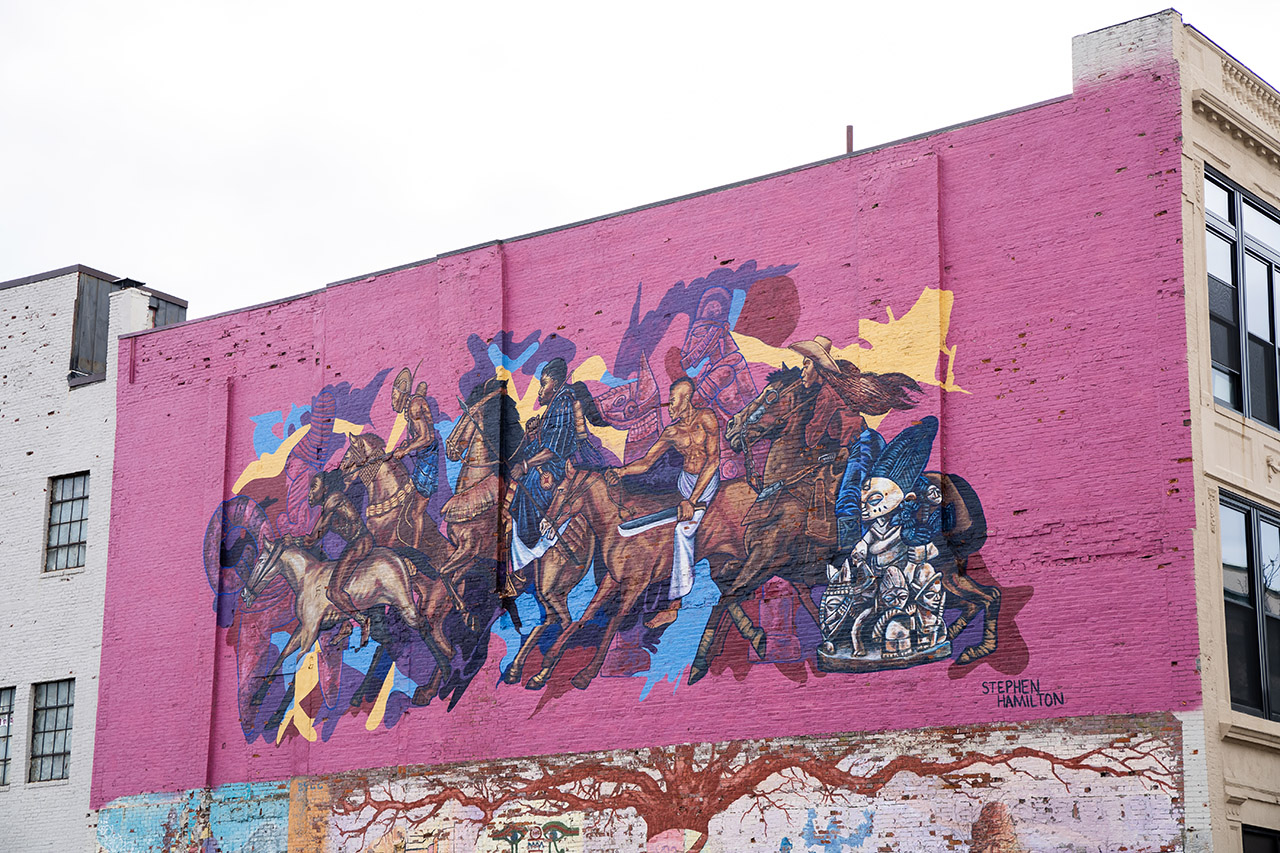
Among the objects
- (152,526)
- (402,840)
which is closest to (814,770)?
(402,840)

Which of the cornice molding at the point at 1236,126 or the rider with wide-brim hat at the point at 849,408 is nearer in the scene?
the cornice molding at the point at 1236,126

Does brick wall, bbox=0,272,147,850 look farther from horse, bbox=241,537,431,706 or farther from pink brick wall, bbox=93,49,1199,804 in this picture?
horse, bbox=241,537,431,706

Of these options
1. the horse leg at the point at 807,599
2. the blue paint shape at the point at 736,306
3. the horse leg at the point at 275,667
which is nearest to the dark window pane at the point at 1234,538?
the horse leg at the point at 807,599

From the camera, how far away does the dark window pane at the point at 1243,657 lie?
58.3 feet

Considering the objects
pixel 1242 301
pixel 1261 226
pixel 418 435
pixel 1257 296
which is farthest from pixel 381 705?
pixel 1261 226

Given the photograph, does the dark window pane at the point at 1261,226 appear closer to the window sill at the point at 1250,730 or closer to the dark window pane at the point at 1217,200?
the dark window pane at the point at 1217,200

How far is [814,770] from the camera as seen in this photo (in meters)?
19.2

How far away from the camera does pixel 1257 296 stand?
19.5 meters

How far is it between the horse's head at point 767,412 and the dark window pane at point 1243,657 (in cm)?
589

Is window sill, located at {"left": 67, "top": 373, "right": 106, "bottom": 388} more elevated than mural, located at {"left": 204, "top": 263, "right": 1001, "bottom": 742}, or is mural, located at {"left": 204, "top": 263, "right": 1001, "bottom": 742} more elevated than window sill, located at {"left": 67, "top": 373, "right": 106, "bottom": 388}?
window sill, located at {"left": 67, "top": 373, "right": 106, "bottom": 388}

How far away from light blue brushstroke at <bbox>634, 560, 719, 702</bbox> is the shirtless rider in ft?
0.40

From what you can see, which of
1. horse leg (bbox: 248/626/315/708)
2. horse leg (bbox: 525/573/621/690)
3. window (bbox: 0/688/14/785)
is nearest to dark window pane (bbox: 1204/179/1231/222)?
horse leg (bbox: 525/573/621/690)

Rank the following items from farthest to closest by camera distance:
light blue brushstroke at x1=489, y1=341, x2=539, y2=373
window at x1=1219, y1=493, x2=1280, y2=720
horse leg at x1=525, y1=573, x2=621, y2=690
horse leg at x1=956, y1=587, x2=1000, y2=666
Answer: light blue brushstroke at x1=489, y1=341, x2=539, y2=373 → horse leg at x1=525, y1=573, x2=621, y2=690 → horse leg at x1=956, y1=587, x2=1000, y2=666 → window at x1=1219, y1=493, x2=1280, y2=720

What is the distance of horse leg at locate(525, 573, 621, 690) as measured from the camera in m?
21.4
